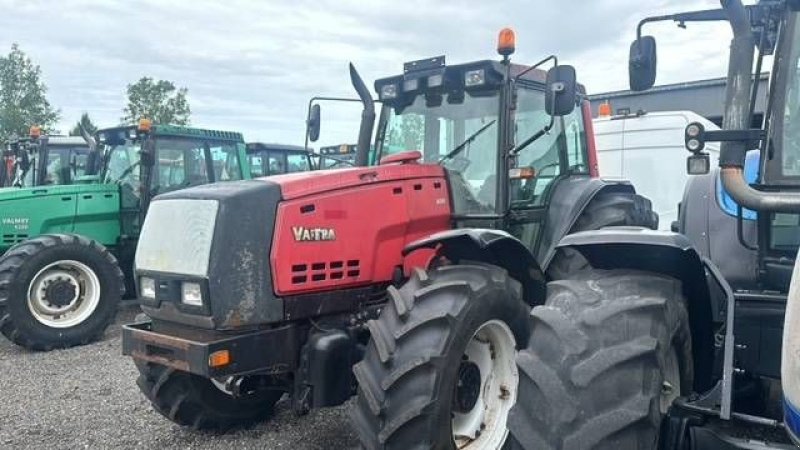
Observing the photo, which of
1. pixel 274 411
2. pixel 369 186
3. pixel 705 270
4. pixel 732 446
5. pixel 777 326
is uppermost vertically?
pixel 369 186

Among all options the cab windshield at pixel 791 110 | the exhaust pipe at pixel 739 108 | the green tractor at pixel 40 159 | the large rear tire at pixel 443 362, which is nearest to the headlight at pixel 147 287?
the large rear tire at pixel 443 362

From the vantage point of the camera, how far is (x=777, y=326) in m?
2.66

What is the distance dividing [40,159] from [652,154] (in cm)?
961

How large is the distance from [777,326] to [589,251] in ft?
2.47

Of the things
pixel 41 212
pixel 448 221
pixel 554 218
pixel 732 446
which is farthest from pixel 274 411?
pixel 41 212

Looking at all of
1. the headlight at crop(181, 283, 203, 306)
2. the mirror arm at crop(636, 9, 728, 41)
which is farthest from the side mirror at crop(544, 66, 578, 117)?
the headlight at crop(181, 283, 203, 306)

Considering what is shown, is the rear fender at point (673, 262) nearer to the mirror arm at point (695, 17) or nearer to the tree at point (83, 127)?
the mirror arm at point (695, 17)

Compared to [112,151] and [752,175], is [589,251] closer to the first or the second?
[752,175]

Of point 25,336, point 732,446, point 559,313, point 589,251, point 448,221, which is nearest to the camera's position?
point 732,446

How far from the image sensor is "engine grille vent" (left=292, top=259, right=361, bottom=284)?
12.9 feet

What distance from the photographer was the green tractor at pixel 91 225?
721cm

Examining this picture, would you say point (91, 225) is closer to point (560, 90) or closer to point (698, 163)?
point (560, 90)

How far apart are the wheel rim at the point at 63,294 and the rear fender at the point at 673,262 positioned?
6.30 meters

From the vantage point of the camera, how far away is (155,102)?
3347 cm
